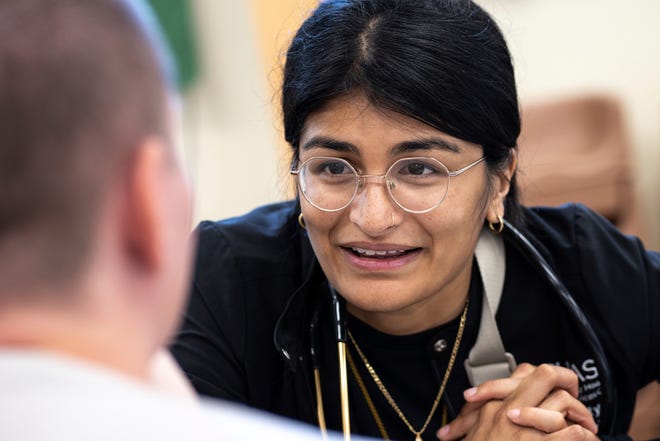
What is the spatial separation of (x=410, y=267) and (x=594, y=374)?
0.50 m

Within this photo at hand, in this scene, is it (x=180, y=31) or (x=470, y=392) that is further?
(x=180, y=31)

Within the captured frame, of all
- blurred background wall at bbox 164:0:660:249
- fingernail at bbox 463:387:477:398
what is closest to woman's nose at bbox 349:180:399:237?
fingernail at bbox 463:387:477:398

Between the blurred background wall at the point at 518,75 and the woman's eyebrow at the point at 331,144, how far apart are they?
1600 millimetres

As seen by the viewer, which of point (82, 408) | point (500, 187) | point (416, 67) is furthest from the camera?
point (500, 187)

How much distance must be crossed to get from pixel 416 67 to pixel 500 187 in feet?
1.19

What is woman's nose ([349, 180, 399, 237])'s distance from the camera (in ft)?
5.83

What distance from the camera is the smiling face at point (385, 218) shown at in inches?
70.0

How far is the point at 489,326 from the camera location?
200 cm

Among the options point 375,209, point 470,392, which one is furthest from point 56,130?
point 470,392

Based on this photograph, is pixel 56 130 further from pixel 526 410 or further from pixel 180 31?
pixel 180 31

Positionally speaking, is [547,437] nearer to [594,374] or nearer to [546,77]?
[594,374]

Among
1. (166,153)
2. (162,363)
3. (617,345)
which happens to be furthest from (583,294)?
(166,153)

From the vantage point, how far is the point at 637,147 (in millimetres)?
4199

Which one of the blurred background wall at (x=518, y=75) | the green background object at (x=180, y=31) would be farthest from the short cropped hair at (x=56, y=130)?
the green background object at (x=180, y=31)
